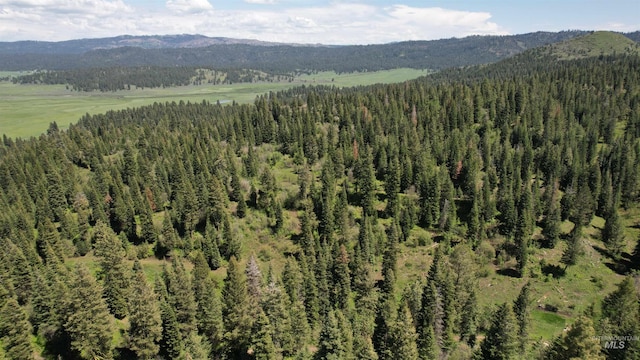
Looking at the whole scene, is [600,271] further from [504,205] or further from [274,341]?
[274,341]

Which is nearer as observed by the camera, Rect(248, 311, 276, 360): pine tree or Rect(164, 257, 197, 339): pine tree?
Rect(248, 311, 276, 360): pine tree

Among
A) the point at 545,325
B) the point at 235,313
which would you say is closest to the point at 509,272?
the point at 545,325

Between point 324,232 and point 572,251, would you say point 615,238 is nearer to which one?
point 572,251

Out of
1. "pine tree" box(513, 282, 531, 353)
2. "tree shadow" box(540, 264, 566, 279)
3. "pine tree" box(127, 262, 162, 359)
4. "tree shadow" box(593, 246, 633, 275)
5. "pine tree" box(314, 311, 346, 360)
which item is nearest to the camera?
"pine tree" box(314, 311, 346, 360)

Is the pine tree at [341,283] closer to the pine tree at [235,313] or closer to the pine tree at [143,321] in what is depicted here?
the pine tree at [235,313]

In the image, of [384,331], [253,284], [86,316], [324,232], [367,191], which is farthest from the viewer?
[367,191]

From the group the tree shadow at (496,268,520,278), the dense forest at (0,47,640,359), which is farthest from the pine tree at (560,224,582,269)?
the tree shadow at (496,268,520,278)

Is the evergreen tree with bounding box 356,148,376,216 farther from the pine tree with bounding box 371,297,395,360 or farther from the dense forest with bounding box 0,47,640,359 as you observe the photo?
the pine tree with bounding box 371,297,395,360
